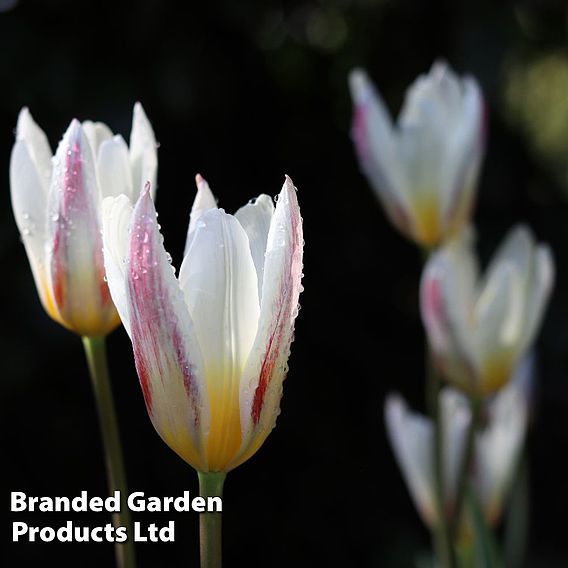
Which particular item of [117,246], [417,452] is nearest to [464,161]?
[417,452]

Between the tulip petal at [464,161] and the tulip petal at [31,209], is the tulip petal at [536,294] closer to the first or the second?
the tulip petal at [464,161]

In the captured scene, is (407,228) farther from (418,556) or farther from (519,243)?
(418,556)

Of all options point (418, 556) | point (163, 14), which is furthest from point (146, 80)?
point (418, 556)

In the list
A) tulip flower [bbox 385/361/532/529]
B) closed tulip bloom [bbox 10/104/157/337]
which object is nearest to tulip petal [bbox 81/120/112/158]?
closed tulip bloom [bbox 10/104/157/337]

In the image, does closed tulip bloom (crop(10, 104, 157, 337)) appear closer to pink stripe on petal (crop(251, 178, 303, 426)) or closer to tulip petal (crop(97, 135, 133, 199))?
tulip petal (crop(97, 135, 133, 199))

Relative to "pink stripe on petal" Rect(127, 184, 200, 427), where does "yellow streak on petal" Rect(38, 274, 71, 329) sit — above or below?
above

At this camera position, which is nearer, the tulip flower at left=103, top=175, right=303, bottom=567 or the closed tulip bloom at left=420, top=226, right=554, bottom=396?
→ the tulip flower at left=103, top=175, right=303, bottom=567
